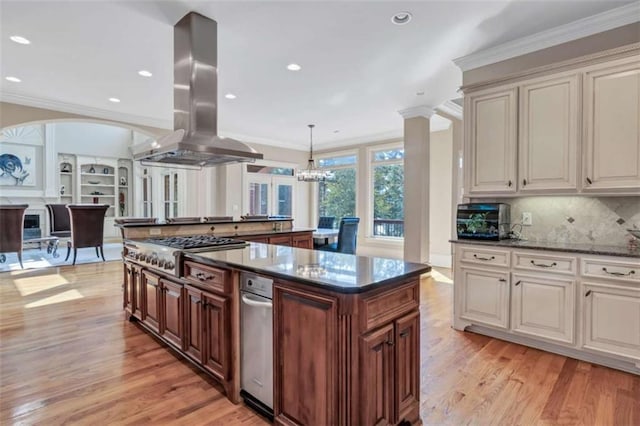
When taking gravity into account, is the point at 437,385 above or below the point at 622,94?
below

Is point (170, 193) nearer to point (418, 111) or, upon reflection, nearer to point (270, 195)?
point (270, 195)

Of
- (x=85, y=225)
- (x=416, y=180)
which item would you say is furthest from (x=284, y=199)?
(x=85, y=225)

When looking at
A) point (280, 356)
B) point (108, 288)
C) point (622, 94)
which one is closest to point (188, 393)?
point (280, 356)

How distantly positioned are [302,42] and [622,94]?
2712 millimetres

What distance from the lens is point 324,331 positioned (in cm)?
152

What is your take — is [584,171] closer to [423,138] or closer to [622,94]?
[622,94]

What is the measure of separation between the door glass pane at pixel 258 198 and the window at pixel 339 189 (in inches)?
61.5

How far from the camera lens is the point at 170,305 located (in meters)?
2.61

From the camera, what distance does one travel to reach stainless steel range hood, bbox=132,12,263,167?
274cm

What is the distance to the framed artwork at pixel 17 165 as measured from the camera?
8594mm

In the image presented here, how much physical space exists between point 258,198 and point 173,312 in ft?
19.2

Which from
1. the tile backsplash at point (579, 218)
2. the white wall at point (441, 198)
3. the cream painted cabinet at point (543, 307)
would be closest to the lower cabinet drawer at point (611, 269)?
the cream painted cabinet at point (543, 307)

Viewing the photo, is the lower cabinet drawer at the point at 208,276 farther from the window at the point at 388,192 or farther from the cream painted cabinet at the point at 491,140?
the window at the point at 388,192

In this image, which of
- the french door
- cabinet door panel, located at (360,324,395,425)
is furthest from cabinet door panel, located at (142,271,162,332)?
the french door
